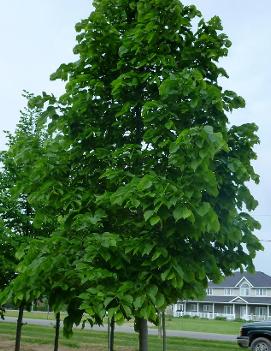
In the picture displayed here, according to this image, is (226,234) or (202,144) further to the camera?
(226,234)

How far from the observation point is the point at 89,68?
7.11m

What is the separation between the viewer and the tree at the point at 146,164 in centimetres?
531

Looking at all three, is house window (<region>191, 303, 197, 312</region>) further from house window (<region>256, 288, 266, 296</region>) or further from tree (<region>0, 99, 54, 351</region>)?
tree (<region>0, 99, 54, 351</region>)

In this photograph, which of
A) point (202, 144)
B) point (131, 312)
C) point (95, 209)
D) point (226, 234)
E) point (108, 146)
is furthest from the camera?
point (108, 146)

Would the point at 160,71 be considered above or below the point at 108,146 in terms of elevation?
above

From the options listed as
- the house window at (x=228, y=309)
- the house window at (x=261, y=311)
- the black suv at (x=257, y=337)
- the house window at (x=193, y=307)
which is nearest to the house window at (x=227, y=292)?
the house window at (x=228, y=309)

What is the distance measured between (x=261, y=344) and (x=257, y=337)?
1.12 feet

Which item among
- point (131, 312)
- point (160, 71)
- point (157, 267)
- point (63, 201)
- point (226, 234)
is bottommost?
point (131, 312)

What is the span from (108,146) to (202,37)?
197cm

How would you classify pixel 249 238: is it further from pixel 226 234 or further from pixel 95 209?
pixel 95 209

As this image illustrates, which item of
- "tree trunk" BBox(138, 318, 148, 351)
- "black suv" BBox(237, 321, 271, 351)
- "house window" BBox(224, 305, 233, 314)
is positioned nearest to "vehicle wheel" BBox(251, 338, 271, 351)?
"black suv" BBox(237, 321, 271, 351)

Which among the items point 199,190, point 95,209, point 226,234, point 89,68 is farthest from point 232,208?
point 89,68

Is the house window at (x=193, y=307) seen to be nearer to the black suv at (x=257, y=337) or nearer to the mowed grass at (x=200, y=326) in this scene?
the mowed grass at (x=200, y=326)

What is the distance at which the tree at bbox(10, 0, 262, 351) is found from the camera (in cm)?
531
